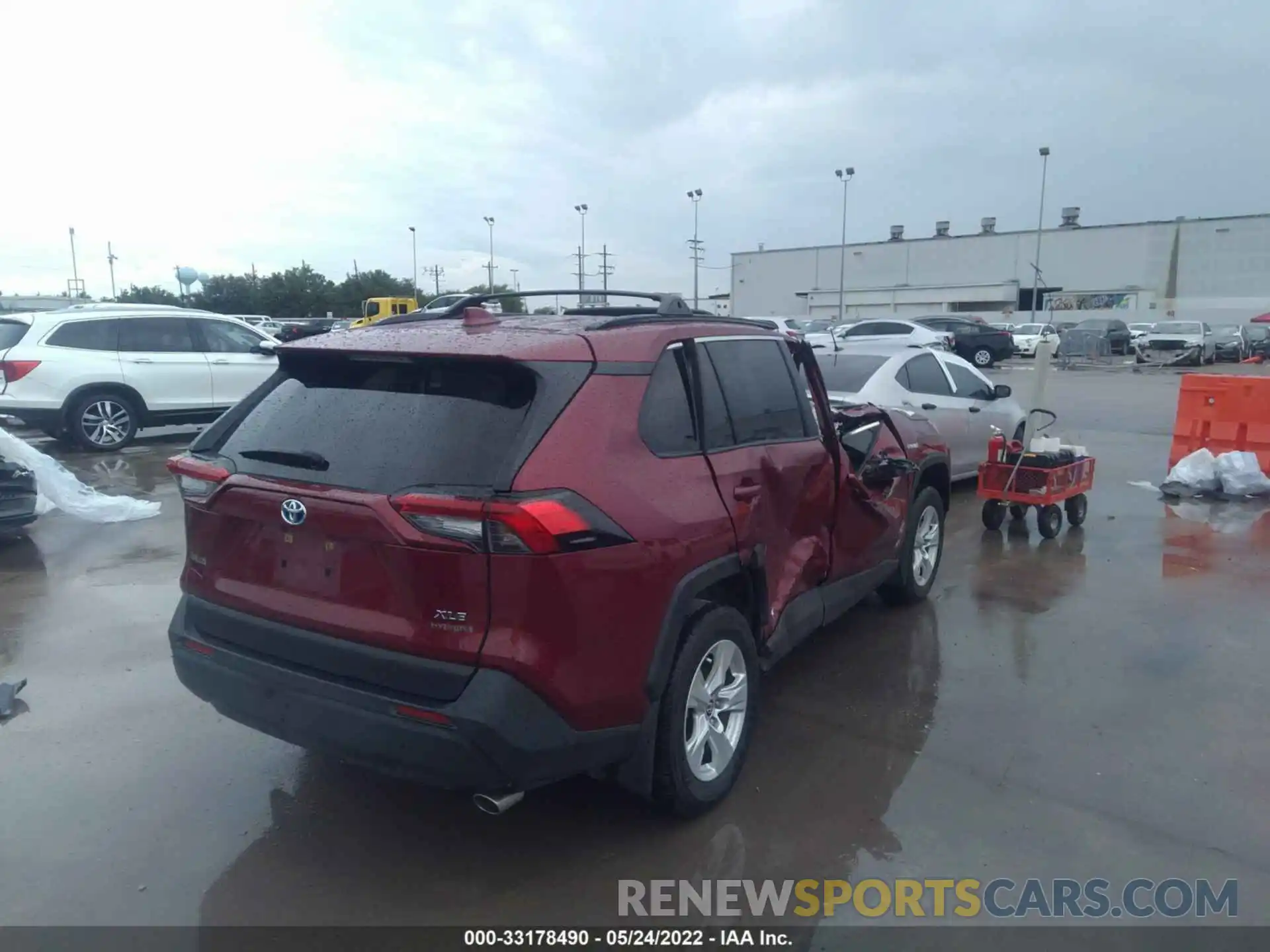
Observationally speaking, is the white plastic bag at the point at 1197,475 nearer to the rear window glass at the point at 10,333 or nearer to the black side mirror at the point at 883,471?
the black side mirror at the point at 883,471

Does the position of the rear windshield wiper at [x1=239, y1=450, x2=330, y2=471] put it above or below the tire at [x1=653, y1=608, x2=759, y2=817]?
above

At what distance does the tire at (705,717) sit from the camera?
10.8 feet

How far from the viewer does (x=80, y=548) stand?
7.36m

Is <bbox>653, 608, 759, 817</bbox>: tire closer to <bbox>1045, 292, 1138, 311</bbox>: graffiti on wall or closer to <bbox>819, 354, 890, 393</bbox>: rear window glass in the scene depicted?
<bbox>819, 354, 890, 393</bbox>: rear window glass

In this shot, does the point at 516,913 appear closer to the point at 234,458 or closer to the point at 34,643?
the point at 234,458

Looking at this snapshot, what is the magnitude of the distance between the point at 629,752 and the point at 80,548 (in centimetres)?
605

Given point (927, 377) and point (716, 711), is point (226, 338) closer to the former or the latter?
point (927, 377)

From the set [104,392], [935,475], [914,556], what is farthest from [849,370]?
[104,392]


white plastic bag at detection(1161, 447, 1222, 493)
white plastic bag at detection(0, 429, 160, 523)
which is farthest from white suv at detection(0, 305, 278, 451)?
white plastic bag at detection(1161, 447, 1222, 493)

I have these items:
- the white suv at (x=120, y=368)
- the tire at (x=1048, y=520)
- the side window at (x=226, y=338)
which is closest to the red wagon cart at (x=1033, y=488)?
the tire at (x=1048, y=520)

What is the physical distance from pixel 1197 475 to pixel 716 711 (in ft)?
27.1

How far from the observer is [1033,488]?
7637 millimetres

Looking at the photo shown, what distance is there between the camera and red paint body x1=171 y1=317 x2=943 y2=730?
9.17ft

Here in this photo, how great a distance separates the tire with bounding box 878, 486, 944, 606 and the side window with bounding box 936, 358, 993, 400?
143 inches
